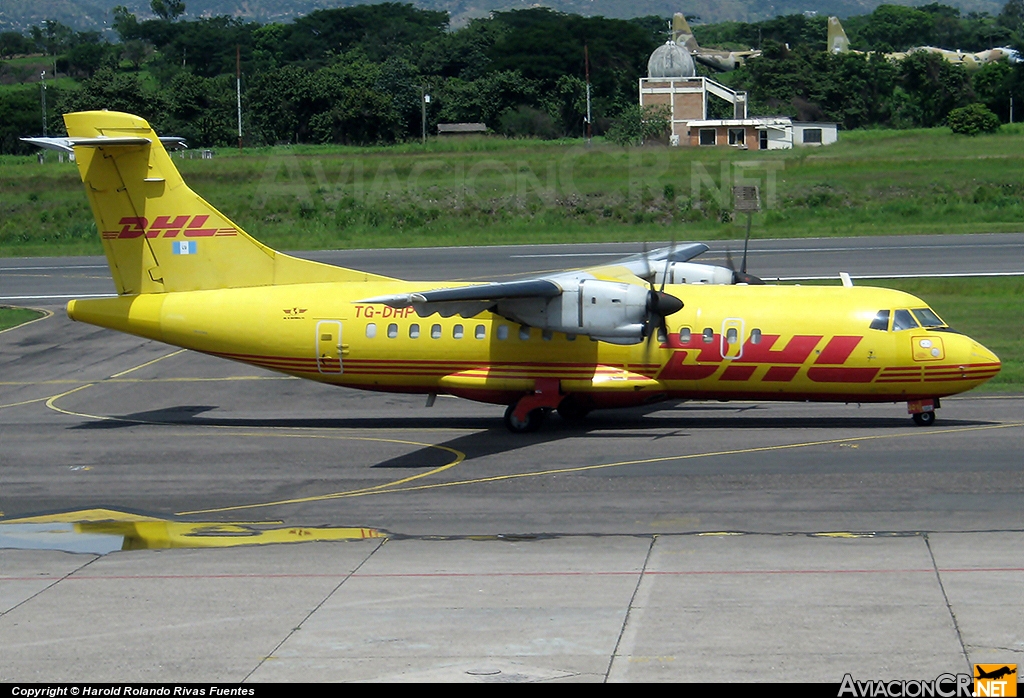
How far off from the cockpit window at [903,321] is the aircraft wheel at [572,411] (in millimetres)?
6766

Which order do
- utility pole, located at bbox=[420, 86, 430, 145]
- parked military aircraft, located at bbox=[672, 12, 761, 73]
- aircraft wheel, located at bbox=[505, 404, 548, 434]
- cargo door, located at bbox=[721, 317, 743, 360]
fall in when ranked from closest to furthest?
1. cargo door, located at bbox=[721, 317, 743, 360]
2. aircraft wheel, located at bbox=[505, 404, 548, 434]
3. utility pole, located at bbox=[420, 86, 430, 145]
4. parked military aircraft, located at bbox=[672, 12, 761, 73]

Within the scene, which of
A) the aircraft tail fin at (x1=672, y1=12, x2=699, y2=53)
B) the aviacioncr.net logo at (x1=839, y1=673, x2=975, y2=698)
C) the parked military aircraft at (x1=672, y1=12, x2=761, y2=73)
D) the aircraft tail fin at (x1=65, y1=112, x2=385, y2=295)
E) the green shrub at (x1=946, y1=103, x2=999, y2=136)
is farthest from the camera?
the aircraft tail fin at (x1=672, y1=12, x2=699, y2=53)

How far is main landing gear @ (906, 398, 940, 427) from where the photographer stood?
24719 mm

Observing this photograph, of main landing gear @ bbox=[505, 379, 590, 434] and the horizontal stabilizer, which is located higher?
the horizontal stabilizer

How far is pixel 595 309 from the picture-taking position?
79.0 feet

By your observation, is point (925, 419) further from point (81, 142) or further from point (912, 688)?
point (81, 142)

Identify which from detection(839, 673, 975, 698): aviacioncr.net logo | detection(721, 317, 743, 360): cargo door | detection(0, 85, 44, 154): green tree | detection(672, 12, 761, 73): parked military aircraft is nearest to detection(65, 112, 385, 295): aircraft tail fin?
detection(721, 317, 743, 360): cargo door

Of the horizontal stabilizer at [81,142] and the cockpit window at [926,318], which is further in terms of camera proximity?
the horizontal stabilizer at [81,142]

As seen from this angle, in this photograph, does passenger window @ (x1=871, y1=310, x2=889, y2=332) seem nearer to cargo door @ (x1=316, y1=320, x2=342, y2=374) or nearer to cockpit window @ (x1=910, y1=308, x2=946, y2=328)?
cockpit window @ (x1=910, y1=308, x2=946, y2=328)

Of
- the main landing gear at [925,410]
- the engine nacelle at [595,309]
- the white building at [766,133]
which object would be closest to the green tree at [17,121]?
the white building at [766,133]

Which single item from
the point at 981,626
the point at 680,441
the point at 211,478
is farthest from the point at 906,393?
the point at 211,478

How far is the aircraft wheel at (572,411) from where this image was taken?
26.5m

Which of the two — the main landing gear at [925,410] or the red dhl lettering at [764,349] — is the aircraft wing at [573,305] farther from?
the main landing gear at [925,410]

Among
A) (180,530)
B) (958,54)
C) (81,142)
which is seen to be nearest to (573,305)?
(180,530)
